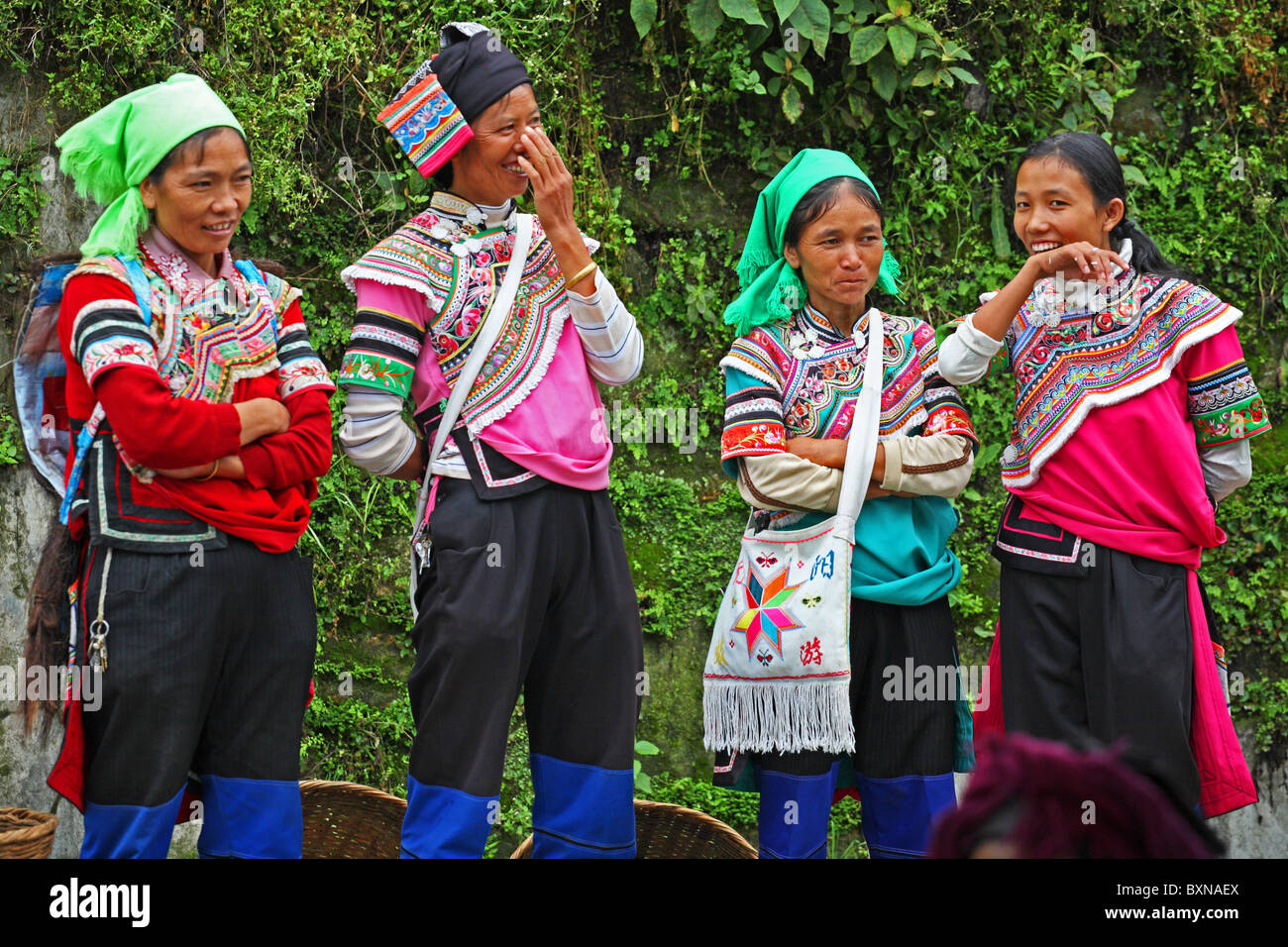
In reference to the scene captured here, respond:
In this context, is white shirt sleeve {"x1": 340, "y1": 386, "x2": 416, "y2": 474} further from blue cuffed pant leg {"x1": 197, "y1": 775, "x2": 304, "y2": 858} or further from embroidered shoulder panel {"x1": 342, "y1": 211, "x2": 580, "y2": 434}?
blue cuffed pant leg {"x1": 197, "y1": 775, "x2": 304, "y2": 858}

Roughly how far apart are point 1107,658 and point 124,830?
2356 mm

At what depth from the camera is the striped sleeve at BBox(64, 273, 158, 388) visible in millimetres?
2719

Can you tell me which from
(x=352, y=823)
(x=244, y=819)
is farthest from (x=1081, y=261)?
(x=352, y=823)

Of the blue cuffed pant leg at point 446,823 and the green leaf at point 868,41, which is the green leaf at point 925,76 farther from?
the blue cuffed pant leg at point 446,823

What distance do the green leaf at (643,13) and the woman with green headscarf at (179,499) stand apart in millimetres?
2134

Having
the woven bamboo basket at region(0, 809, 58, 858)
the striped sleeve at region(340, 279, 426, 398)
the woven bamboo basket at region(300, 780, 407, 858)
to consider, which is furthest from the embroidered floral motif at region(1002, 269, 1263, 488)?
the woven bamboo basket at region(0, 809, 58, 858)

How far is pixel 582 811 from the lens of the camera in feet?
9.93

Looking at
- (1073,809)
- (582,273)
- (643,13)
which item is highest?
(643,13)

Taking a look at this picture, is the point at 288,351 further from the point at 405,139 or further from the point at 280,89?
the point at 280,89

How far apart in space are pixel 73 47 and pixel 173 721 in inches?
107

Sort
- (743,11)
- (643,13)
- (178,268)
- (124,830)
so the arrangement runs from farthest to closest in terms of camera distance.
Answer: (643,13) < (743,11) < (178,268) < (124,830)

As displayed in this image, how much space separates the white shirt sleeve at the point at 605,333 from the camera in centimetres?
304

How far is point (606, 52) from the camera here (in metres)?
4.89

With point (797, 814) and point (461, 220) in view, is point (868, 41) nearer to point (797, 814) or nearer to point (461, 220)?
point (461, 220)
